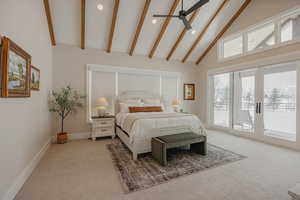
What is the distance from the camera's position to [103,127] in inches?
175

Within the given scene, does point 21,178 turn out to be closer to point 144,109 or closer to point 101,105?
point 101,105

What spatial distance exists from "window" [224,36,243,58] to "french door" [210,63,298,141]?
0.70 metres

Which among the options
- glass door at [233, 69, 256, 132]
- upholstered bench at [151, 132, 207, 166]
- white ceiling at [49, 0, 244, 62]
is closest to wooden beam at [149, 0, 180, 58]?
white ceiling at [49, 0, 244, 62]

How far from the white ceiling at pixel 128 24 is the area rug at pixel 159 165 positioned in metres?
3.48

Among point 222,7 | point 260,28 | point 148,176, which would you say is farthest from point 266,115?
point 148,176

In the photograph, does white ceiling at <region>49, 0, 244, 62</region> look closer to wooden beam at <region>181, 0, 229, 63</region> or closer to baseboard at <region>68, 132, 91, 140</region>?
wooden beam at <region>181, 0, 229, 63</region>

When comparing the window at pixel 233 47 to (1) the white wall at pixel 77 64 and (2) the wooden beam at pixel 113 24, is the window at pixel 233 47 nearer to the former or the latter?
(1) the white wall at pixel 77 64

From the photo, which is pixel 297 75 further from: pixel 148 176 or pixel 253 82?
pixel 148 176

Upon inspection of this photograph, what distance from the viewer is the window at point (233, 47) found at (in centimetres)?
485

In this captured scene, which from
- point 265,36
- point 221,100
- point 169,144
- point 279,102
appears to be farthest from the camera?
point 221,100

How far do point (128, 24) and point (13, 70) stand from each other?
3.25 metres

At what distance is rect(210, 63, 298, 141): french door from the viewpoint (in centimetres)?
372

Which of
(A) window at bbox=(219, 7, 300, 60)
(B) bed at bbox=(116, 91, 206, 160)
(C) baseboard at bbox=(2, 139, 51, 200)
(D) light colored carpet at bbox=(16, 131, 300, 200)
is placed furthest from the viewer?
(A) window at bbox=(219, 7, 300, 60)

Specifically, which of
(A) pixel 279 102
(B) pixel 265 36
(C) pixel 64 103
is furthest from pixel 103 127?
(B) pixel 265 36
